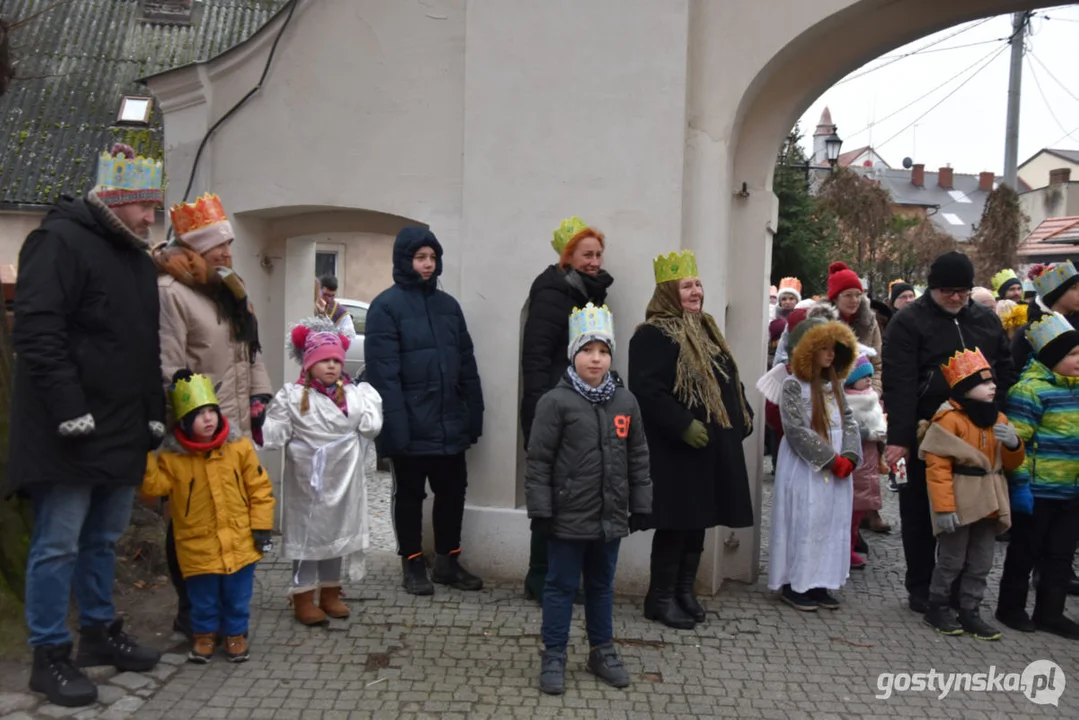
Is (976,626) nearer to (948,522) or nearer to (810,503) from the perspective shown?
(948,522)

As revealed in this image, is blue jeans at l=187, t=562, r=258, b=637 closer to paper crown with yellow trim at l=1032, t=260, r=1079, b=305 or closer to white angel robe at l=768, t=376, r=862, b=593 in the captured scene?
white angel robe at l=768, t=376, r=862, b=593

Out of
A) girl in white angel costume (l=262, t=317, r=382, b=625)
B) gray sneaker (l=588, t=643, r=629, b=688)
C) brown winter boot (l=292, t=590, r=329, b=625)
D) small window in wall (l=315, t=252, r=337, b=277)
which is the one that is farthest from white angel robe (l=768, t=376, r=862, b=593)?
small window in wall (l=315, t=252, r=337, b=277)

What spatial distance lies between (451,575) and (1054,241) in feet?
55.9

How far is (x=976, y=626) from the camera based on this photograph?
18.2 feet

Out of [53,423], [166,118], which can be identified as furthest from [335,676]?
[166,118]

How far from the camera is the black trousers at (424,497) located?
5896 mm

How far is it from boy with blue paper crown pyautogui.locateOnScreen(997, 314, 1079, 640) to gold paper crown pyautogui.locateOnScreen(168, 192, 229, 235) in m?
4.31

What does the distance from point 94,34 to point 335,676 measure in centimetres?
2261

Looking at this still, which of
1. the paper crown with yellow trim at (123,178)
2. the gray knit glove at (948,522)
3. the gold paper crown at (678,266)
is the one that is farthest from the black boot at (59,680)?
the gray knit glove at (948,522)

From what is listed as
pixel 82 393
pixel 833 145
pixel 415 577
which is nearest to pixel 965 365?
pixel 415 577

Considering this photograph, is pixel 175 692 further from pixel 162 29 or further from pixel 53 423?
pixel 162 29

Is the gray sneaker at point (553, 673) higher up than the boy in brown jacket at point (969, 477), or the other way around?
the boy in brown jacket at point (969, 477)

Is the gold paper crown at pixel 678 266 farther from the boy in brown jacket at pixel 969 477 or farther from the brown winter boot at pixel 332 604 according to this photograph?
the brown winter boot at pixel 332 604

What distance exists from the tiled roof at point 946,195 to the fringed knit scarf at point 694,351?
59.3 meters
